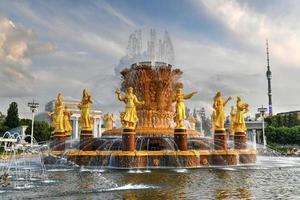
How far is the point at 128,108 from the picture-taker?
23.7 meters

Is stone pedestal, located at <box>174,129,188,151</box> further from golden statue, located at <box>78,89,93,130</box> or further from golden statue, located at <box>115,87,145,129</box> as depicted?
golden statue, located at <box>78,89,93,130</box>

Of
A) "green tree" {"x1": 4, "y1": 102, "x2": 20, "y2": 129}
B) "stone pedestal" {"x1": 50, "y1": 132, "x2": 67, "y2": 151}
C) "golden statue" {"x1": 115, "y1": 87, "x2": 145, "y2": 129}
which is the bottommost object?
"stone pedestal" {"x1": 50, "y1": 132, "x2": 67, "y2": 151}

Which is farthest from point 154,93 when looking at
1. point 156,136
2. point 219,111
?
point 219,111

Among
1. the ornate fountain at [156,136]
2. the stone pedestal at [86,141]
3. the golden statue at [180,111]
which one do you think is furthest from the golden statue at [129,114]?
the stone pedestal at [86,141]

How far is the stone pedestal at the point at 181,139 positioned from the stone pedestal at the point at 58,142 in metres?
10.1

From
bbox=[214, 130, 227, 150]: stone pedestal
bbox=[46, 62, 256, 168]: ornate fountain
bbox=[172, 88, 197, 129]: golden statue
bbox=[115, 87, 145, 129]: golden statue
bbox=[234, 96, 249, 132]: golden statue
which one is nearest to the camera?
bbox=[46, 62, 256, 168]: ornate fountain

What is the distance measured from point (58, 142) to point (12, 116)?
4533cm

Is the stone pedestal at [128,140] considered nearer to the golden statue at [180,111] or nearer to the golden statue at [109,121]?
the golden statue at [180,111]

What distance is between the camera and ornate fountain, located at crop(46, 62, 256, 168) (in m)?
23.0

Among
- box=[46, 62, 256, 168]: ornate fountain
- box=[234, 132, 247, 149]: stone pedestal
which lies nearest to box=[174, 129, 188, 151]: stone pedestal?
box=[46, 62, 256, 168]: ornate fountain

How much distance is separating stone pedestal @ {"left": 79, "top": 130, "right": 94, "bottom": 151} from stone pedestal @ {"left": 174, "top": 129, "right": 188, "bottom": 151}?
681cm

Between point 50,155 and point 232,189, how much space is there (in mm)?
17095

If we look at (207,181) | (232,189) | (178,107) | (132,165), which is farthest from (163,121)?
(232,189)

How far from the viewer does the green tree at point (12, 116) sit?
70375mm
